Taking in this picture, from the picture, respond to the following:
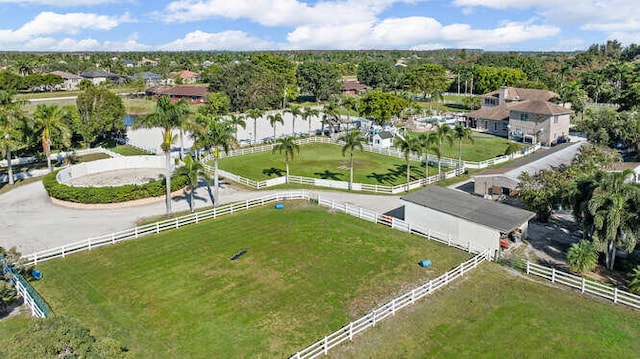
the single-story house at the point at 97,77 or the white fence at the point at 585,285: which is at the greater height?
the single-story house at the point at 97,77

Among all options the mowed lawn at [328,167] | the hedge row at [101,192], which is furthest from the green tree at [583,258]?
the hedge row at [101,192]

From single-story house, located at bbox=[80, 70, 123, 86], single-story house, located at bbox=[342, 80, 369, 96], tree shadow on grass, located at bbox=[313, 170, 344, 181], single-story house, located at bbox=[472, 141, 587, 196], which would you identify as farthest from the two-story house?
single-story house, located at bbox=[80, 70, 123, 86]

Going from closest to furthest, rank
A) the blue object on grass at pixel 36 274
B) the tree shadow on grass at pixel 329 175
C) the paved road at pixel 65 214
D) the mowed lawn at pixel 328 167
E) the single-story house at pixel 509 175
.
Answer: the blue object on grass at pixel 36 274 → the paved road at pixel 65 214 → the single-story house at pixel 509 175 → the tree shadow on grass at pixel 329 175 → the mowed lawn at pixel 328 167

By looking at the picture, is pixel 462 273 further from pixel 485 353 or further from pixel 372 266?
pixel 485 353

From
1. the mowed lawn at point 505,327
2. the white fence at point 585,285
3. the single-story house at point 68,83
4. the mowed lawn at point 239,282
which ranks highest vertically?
the single-story house at point 68,83

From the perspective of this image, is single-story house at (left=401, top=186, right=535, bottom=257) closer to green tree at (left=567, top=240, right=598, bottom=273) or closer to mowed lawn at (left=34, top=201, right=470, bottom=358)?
mowed lawn at (left=34, top=201, right=470, bottom=358)

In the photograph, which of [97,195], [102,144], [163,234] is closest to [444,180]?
[163,234]

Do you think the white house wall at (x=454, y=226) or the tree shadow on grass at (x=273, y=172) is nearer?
the white house wall at (x=454, y=226)

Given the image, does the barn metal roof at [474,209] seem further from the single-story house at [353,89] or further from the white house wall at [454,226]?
the single-story house at [353,89]
